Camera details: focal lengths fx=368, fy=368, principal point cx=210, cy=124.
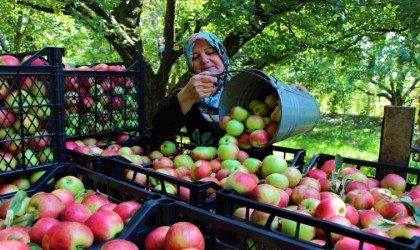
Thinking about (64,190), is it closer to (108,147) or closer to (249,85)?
(108,147)

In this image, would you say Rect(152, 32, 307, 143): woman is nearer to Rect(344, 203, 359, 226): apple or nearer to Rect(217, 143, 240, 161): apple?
Rect(217, 143, 240, 161): apple

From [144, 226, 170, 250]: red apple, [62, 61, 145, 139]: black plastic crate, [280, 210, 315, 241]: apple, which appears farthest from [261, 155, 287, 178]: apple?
[62, 61, 145, 139]: black plastic crate

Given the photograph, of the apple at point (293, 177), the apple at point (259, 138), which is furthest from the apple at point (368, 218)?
the apple at point (259, 138)

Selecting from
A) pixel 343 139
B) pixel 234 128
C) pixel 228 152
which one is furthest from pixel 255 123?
pixel 343 139

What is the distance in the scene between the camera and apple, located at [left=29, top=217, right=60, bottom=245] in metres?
1.06

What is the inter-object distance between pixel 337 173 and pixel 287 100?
0.40 metres

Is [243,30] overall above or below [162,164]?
above

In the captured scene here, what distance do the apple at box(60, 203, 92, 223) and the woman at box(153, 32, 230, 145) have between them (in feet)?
3.22

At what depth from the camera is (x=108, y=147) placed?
2070 millimetres

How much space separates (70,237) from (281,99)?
1.06 metres

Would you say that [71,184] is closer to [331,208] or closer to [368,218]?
[331,208]

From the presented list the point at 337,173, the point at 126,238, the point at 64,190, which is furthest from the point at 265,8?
the point at 126,238

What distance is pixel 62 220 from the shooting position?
1191 millimetres

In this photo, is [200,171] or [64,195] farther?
[200,171]
